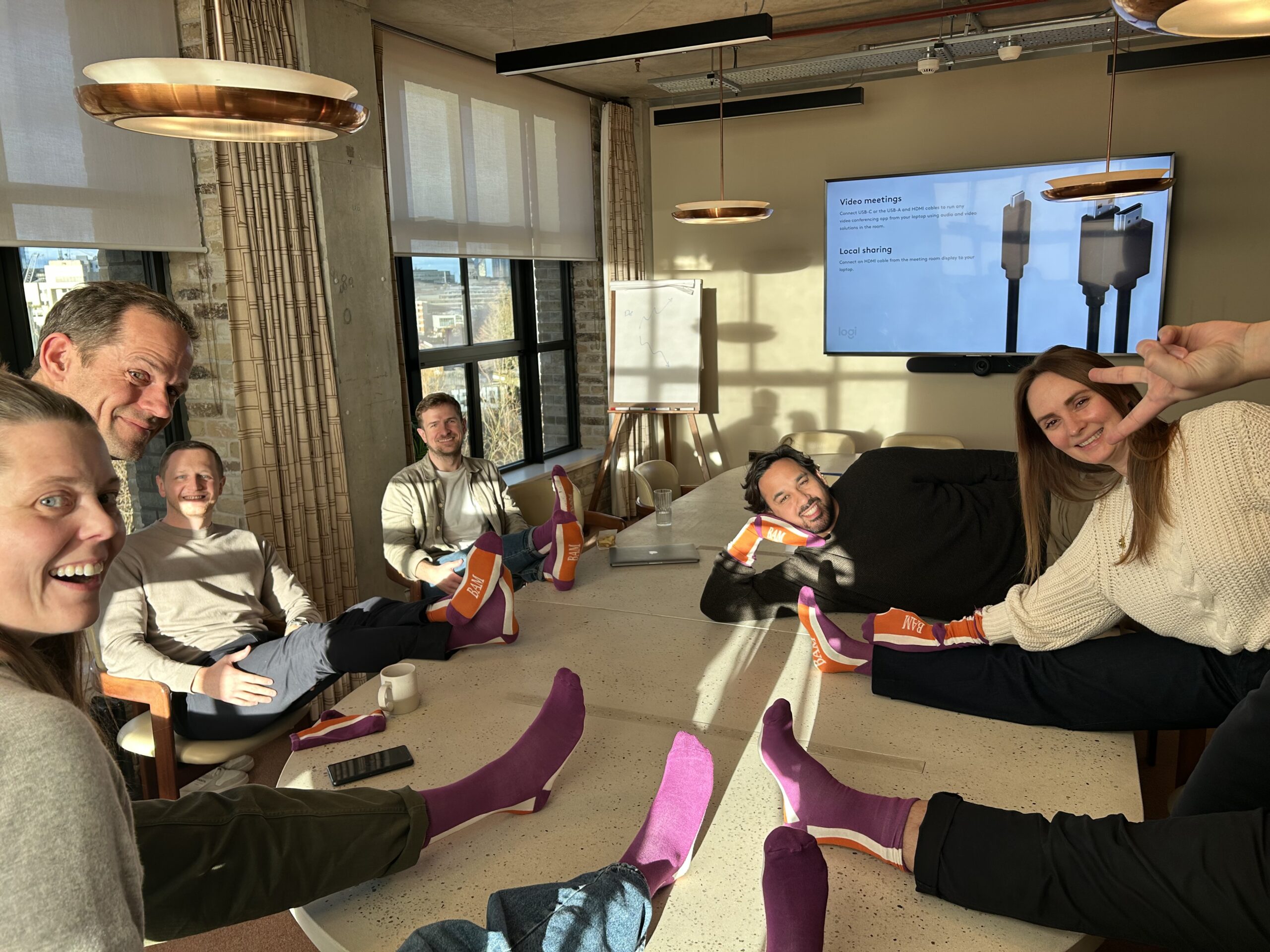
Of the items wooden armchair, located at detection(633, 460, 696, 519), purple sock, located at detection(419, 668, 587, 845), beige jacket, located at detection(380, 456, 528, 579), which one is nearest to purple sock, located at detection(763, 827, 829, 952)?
purple sock, located at detection(419, 668, 587, 845)

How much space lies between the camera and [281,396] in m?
3.90

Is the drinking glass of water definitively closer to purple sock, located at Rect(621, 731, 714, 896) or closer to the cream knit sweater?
the cream knit sweater

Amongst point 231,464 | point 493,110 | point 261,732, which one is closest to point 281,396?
point 231,464

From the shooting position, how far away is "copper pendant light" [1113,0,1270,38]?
1.13 metres

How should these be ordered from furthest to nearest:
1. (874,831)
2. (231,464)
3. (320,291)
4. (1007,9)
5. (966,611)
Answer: (1007,9) → (320,291) → (231,464) → (966,611) → (874,831)

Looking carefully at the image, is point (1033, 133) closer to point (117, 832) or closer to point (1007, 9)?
point (1007, 9)

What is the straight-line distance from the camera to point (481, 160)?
5.40 m

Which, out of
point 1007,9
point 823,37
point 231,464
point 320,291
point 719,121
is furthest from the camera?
point 719,121

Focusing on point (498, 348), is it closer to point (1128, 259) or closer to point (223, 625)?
point (223, 625)

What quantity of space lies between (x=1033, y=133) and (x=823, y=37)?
1.45 m

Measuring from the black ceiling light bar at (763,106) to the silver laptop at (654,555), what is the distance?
366 cm

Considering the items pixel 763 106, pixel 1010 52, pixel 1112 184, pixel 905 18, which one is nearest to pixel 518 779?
pixel 1112 184

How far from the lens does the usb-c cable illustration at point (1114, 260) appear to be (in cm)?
531

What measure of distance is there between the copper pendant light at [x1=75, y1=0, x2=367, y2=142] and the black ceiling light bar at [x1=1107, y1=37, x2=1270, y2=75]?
15.7ft
